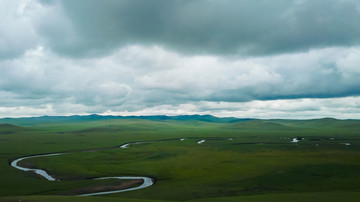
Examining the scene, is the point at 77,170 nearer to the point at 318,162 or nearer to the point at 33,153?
the point at 33,153

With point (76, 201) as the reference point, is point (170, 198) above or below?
below

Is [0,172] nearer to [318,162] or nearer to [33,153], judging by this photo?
[33,153]

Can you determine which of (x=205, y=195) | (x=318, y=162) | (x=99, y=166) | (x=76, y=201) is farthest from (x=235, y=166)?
(x=76, y=201)

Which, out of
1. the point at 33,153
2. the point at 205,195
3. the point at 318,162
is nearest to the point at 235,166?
the point at 318,162

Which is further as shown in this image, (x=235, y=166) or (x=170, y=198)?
(x=235, y=166)

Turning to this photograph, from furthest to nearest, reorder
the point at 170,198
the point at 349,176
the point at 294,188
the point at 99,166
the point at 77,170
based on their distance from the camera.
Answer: the point at 99,166 < the point at 77,170 < the point at 349,176 < the point at 294,188 < the point at 170,198

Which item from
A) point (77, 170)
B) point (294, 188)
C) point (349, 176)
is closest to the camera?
point (294, 188)

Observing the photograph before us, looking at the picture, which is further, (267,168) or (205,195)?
(267,168)

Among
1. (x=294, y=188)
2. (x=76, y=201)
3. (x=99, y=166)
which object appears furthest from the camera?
(x=99, y=166)

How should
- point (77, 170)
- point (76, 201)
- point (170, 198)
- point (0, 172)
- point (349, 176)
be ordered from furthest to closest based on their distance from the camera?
point (77, 170), point (0, 172), point (349, 176), point (170, 198), point (76, 201)
